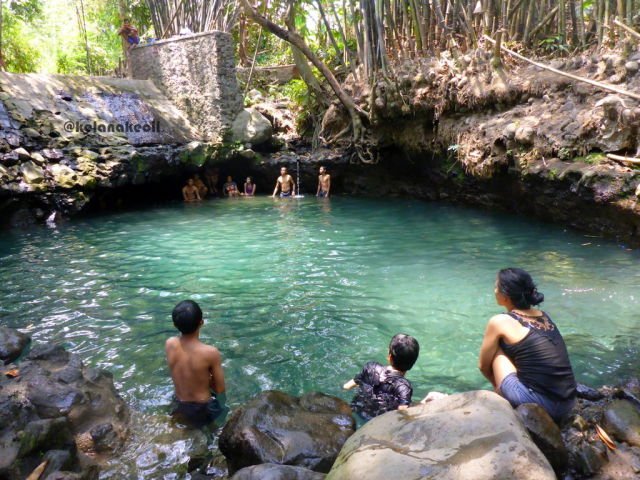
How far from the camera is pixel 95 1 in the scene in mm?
23016

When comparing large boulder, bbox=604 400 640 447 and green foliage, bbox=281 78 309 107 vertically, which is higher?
green foliage, bbox=281 78 309 107

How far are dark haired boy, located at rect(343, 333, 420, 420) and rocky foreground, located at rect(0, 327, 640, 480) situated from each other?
0.32 m

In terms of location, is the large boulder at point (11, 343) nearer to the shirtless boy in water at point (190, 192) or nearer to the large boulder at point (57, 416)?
the large boulder at point (57, 416)

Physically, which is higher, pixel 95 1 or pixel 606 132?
pixel 95 1

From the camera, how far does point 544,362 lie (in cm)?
308

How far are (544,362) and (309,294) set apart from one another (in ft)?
12.3

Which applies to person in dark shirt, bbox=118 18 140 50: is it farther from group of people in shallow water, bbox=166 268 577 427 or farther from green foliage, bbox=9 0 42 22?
group of people in shallow water, bbox=166 268 577 427

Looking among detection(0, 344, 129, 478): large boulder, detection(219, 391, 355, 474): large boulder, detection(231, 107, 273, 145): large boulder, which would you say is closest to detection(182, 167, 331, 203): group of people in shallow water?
detection(231, 107, 273, 145): large boulder

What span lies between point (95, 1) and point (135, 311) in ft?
73.7

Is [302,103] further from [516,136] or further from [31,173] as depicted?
[516,136]

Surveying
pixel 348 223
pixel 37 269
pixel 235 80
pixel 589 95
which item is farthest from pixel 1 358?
pixel 235 80

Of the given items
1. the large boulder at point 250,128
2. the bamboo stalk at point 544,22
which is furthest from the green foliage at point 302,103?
the bamboo stalk at point 544,22

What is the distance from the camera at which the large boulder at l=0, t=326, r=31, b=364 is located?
15.0 ft

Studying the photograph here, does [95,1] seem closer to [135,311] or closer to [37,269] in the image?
[37,269]
